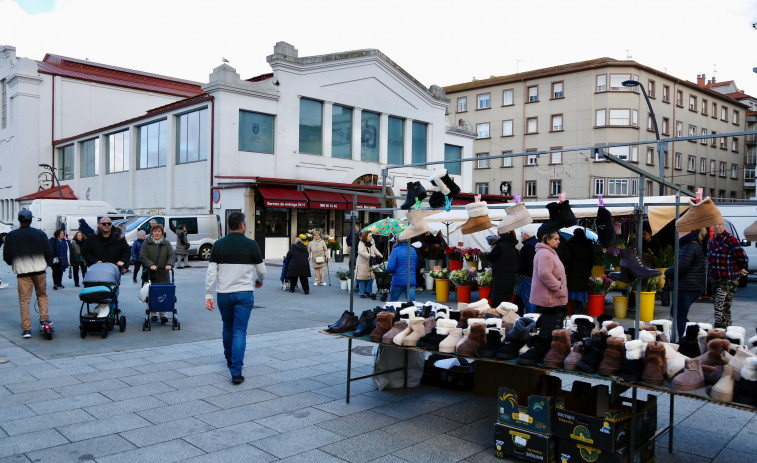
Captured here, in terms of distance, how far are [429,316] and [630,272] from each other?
194cm

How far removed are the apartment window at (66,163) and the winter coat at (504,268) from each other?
133ft

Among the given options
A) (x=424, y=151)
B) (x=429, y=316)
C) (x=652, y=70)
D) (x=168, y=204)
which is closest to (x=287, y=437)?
(x=429, y=316)

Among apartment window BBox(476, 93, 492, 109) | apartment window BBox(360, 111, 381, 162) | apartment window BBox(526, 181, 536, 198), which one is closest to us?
apartment window BBox(360, 111, 381, 162)

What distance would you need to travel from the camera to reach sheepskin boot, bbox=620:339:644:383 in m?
4.09

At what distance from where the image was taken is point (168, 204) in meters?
32.1

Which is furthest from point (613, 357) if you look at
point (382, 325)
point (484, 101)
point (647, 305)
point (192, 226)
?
point (484, 101)

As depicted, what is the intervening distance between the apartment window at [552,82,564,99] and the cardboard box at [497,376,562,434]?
47064 mm

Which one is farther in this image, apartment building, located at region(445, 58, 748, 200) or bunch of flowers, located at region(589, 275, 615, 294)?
apartment building, located at region(445, 58, 748, 200)

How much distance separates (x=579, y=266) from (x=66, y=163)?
42.4m

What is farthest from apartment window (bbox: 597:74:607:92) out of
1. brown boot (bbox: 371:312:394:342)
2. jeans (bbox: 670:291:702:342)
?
brown boot (bbox: 371:312:394:342)

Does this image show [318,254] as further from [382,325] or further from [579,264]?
[382,325]

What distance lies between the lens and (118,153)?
3722 centimetres

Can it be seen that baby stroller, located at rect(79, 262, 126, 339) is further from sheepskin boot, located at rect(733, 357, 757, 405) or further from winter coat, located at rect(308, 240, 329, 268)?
winter coat, located at rect(308, 240, 329, 268)

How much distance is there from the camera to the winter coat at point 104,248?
9.90 meters
